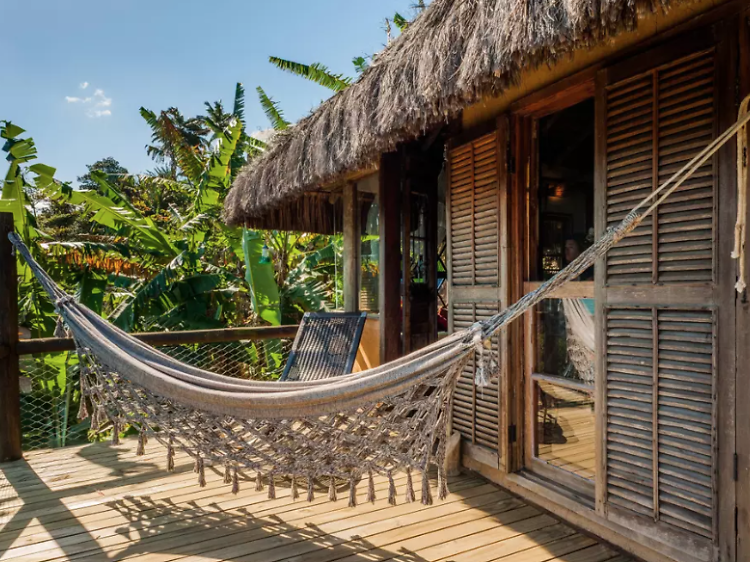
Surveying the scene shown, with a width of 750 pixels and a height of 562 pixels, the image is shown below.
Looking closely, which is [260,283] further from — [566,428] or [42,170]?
[566,428]

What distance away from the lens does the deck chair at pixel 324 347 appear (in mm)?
2828

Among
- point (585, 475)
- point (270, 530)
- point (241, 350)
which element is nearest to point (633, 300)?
point (585, 475)

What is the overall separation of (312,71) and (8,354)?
4.93 metres

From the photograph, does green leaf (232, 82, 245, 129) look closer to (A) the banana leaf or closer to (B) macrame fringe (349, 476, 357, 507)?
(A) the banana leaf

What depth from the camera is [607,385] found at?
169cm

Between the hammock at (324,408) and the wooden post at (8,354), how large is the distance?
1.19 metres

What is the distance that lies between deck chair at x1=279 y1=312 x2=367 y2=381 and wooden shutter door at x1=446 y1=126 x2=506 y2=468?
26.9 inches

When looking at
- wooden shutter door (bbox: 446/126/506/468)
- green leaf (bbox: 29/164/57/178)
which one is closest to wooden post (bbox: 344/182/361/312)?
wooden shutter door (bbox: 446/126/506/468)

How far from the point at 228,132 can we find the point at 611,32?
4.68 metres

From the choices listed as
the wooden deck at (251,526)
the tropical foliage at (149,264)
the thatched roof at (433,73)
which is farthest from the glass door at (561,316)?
the tropical foliage at (149,264)

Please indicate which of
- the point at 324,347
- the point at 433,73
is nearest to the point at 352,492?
the point at 324,347

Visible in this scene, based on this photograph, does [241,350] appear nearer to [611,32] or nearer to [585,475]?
[585,475]

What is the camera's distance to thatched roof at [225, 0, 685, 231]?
1.36 metres

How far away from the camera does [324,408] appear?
1.50m
